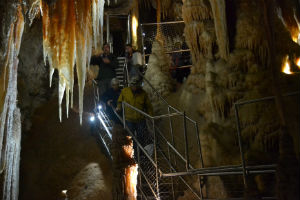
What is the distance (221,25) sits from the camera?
865 cm

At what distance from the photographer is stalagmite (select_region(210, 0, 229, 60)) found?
337 inches

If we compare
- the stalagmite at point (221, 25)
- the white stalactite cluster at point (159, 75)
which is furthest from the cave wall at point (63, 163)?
the stalagmite at point (221, 25)

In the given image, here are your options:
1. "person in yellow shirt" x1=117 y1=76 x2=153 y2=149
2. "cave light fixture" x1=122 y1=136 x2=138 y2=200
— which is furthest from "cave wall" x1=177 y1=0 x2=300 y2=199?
"cave light fixture" x1=122 y1=136 x2=138 y2=200

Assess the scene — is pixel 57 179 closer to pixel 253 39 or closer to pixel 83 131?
pixel 83 131

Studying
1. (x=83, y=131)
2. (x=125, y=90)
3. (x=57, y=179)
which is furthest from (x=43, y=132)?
(x=125, y=90)

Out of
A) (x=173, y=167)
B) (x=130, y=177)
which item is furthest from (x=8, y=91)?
(x=173, y=167)

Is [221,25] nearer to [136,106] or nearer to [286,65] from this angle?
[286,65]

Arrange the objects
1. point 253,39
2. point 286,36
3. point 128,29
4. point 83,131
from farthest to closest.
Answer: point 128,29, point 83,131, point 253,39, point 286,36

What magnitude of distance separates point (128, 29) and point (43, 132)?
7.98 metres

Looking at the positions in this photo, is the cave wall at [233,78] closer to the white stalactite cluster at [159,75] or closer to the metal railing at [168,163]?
the metal railing at [168,163]

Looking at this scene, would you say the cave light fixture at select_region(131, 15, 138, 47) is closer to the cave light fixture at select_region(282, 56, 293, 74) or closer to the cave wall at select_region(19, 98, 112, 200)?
the cave wall at select_region(19, 98, 112, 200)

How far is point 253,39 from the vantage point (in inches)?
324

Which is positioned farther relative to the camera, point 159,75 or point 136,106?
point 159,75

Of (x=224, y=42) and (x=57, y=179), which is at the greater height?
(x=224, y=42)
